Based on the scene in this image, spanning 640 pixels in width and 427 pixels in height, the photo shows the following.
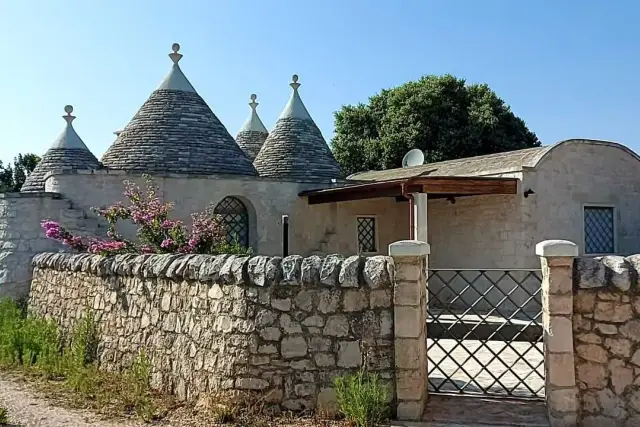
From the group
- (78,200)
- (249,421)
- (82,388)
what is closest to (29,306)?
(78,200)

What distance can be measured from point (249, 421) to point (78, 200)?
9.30m

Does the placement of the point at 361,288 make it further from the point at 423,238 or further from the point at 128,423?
the point at 423,238

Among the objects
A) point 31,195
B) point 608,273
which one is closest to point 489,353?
point 608,273

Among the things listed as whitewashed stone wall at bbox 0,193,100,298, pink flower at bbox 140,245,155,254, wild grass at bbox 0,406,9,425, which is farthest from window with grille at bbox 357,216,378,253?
wild grass at bbox 0,406,9,425

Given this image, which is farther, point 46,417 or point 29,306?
point 29,306

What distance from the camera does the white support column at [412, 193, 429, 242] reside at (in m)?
11.8

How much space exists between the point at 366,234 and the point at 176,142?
558cm

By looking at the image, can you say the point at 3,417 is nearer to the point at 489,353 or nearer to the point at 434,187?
the point at 489,353

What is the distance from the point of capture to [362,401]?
490 cm

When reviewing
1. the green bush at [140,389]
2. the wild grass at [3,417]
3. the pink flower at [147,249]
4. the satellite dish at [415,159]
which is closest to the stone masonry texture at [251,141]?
the satellite dish at [415,159]

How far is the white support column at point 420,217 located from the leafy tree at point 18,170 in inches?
1273

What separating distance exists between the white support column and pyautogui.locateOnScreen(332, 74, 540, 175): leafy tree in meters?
15.6

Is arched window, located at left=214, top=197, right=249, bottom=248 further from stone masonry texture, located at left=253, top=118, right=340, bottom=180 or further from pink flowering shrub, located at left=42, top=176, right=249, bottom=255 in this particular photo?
pink flowering shrub, located at left=42, top=176, right=249, bottom=255

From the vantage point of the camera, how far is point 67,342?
8180 millimetres
